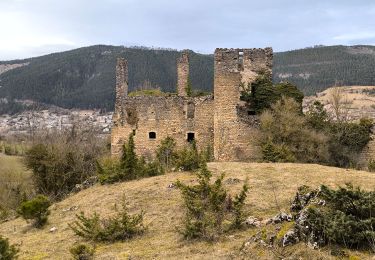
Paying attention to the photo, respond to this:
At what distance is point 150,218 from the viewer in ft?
48.0

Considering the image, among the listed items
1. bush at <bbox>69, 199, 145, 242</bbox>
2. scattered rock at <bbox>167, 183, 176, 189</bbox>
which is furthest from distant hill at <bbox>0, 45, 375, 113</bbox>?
bush at <bbox>69, 199, 145, 242</bbox>

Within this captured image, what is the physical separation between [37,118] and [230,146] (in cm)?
9963

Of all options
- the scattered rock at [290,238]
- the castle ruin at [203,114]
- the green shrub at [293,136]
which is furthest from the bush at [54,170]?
the scattered rock at [290,238]

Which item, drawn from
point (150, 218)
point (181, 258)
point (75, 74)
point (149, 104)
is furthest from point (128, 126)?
point (75, 74)

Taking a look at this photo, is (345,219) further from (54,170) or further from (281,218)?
(54,170)

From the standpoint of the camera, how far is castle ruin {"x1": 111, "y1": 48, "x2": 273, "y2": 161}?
2561cm

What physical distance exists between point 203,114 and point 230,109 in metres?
2.71

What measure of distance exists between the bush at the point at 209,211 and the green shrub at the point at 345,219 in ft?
9.06

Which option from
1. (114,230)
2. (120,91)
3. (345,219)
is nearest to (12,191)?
(120,91)

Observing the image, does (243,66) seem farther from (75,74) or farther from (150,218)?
(75,74)

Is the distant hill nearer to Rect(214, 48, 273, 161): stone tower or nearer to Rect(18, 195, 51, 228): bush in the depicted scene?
Rect(214, 48, 273, 161): stone tower

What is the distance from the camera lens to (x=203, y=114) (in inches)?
1108

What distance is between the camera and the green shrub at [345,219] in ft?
29.8

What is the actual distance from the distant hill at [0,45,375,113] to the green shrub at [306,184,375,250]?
59.1 m
